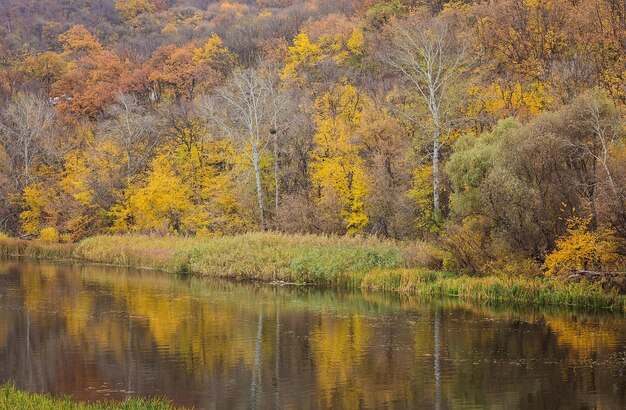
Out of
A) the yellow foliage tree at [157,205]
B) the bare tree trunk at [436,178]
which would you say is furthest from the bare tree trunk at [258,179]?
the bare tree trunk at [436,178]

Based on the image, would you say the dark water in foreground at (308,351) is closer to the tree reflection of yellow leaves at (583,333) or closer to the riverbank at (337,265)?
the tree reflection of yellow leaves at (583,333)

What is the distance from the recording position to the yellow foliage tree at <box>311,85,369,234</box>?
51531 millimetres

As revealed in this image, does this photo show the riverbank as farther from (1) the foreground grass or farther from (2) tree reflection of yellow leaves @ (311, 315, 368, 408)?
(1) the foreground grass

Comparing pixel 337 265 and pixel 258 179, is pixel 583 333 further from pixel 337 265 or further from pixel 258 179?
pixel 258 179

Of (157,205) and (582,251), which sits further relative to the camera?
(157,205)

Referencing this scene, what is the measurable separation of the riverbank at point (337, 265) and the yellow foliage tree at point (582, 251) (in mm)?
763

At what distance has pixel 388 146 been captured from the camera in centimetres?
5169

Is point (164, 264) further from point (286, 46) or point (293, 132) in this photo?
point (286, 46)

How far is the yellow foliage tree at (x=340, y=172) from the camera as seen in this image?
2029 inches

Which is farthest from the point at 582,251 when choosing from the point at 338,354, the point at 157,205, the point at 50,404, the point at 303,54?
the point at 303,54

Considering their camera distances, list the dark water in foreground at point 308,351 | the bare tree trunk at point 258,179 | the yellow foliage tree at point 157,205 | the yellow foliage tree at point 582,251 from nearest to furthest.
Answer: the dark water in foreground at point 308,351 → the yellow foliage tree at point 582,251 → the bare tree trunk at point 258,179 → the yellow foliage tree at point 157,205

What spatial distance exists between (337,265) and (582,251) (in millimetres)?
13799

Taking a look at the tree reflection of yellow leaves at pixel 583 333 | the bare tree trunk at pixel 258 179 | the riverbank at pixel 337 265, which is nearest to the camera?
the tree reflection of yellow leaves at pixel 583 333

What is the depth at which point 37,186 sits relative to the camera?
2741 inches
